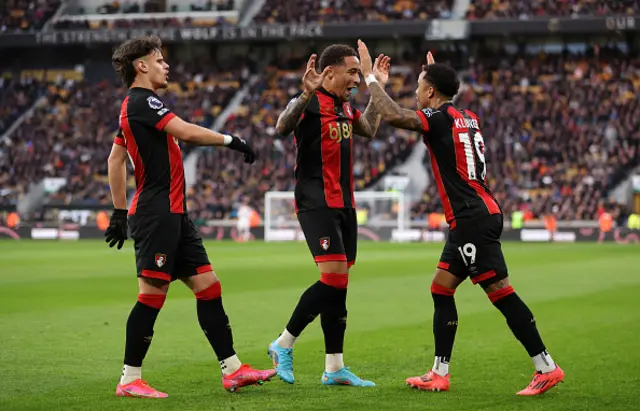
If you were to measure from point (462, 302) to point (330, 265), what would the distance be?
7595 mm

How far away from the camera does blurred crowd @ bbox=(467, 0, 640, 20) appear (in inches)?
1821

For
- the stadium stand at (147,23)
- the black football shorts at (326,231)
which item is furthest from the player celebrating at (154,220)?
the stadium stand at (147,23)

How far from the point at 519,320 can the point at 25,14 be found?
169ft

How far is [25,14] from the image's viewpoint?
5472 centimetres

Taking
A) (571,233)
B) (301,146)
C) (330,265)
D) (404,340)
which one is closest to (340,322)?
(330,265)

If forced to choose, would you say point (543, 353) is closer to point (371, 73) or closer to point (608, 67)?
point (371, 73)

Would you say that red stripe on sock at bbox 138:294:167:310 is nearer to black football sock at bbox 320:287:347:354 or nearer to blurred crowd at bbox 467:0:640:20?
black football sock at bbox 320:287:347:354

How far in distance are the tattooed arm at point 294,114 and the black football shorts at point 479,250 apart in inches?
54.9

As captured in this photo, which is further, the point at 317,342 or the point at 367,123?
the point at 317,342

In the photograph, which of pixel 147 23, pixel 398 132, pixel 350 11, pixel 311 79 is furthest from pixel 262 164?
pixel 311 79

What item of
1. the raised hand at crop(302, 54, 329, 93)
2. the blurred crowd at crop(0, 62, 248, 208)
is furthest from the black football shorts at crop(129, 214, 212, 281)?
the blurred crowd at crop(0, 62, 248, 208)

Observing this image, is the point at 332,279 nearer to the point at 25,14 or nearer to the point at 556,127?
the point at 556,127

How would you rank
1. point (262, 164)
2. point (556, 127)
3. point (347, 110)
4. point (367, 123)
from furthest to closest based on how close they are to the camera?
point (262, 164), point (556, 127), point (367, 123), point (347, 110)

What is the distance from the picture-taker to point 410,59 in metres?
50.8
